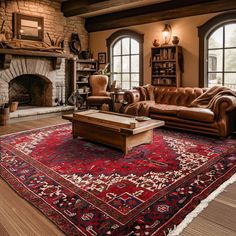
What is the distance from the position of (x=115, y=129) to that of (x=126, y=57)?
4.60 m

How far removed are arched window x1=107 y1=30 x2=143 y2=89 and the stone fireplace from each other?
1.57 m

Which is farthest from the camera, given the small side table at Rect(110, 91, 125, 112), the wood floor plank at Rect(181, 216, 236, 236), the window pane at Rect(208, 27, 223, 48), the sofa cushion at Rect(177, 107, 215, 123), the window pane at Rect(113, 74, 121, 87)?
the window pane at Rect(113, 74, 121, 87)

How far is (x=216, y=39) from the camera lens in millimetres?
5703

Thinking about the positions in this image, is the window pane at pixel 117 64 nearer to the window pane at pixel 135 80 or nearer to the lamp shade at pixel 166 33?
the window pane at pixel 135 80

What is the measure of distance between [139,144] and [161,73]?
3.02m

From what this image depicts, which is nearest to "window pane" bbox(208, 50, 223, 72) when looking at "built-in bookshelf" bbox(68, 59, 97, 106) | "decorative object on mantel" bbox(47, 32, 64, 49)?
"built-in bookshelf" bbox(68, 59, 97, 106)

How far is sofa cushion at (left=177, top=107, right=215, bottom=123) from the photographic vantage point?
430 cm

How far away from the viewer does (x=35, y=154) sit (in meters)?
3.49

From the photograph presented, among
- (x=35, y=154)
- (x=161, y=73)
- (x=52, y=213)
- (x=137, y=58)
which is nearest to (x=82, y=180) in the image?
(x=52, y=213)

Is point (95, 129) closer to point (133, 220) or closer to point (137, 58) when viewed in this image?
point (133, 220)

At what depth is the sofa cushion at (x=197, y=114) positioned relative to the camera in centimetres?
430

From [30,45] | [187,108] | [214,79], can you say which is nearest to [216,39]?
[214,79]

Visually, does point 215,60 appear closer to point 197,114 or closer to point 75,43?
point 197,114

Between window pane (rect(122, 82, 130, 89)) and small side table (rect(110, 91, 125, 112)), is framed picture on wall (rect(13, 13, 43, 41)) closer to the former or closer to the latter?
small side table (rect(110, 91, 125, 112))
